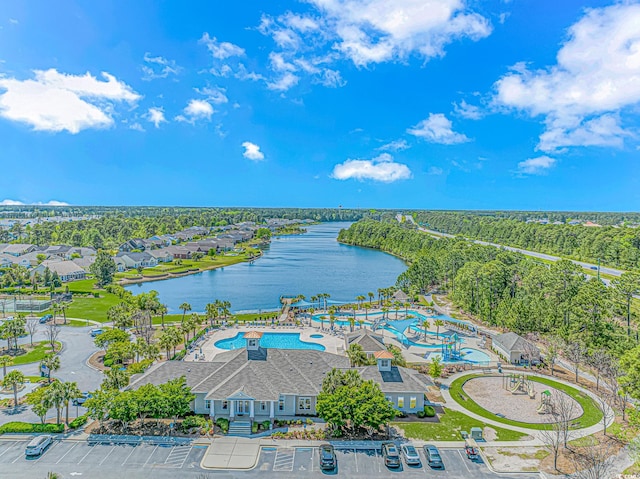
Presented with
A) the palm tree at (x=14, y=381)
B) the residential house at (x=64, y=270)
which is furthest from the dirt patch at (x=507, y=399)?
the residential house at (x=64, y=270)

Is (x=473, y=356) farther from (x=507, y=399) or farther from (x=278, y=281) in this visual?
(x=278, y=281)

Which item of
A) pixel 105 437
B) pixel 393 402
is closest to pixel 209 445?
pixel 105 437

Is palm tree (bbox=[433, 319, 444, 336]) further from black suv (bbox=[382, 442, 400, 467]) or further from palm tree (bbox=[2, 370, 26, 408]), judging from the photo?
palm tree (bbox=[2, 370, 26, 408])

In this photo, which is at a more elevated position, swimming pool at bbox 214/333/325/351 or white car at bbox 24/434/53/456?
white car at bbox 24/434/53/456

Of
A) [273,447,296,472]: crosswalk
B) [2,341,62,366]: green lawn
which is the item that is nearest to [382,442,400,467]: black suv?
[273,447,296,472]: crosswalk

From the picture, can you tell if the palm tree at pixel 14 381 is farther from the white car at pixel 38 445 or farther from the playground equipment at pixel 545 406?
the playground equipment at pixel 545 406

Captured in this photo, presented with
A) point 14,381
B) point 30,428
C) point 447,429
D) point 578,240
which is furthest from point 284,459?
point 578,240
